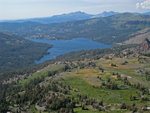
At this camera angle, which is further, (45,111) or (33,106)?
(33,106)

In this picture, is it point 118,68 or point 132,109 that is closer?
point 132,109

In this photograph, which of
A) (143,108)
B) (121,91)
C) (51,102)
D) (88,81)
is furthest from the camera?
(88,81)

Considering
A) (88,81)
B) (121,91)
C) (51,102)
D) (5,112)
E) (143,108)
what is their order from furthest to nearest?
(88,81) < (121,91) < (51,102) < (5,112) < (143,108)

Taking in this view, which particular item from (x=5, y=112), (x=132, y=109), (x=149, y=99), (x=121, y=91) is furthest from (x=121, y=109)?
(x=5, y=112)

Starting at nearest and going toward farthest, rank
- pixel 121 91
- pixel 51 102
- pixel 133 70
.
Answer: pixel 51 102 → pixel 121 91 → pixel 133 70

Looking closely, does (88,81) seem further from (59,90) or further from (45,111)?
(45,111)

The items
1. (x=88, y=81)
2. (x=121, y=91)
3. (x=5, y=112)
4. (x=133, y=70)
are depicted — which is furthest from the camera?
(x=133, y=70)

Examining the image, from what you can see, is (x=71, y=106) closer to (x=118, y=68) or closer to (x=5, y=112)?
(x=5, y=112)

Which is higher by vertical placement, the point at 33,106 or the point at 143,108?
the point at 143,108

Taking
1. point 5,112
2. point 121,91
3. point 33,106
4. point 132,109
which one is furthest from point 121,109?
point 5,112
